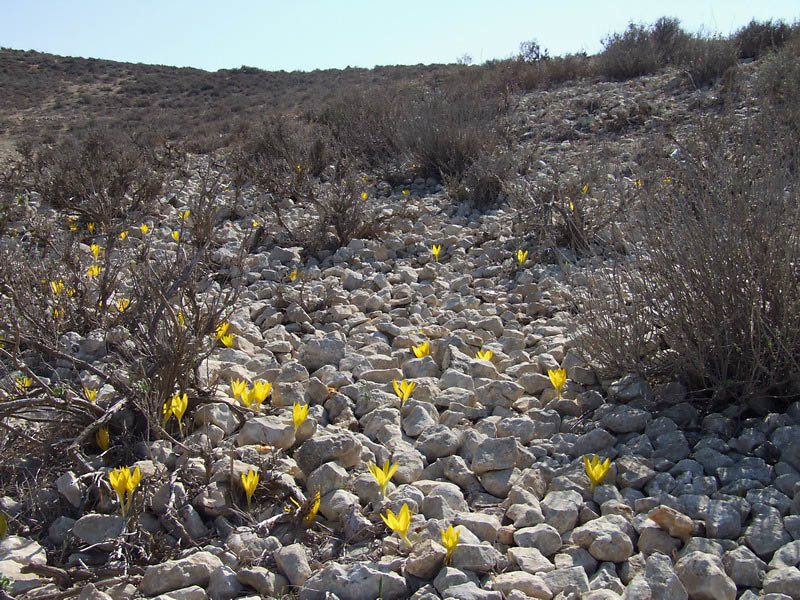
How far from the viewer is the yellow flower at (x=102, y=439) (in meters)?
2.15

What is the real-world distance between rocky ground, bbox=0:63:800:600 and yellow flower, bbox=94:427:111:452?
9cm

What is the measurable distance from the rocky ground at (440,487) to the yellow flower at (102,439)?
85mm

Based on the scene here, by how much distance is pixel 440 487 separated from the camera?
2043 millimetres

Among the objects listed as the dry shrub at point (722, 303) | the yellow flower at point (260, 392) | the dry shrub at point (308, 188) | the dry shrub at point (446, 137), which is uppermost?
the dry shrub at point (446, 137)

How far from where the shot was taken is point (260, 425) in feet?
7.45

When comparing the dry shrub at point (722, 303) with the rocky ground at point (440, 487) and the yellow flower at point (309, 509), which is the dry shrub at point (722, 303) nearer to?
the rocky ground at point (440, 487)

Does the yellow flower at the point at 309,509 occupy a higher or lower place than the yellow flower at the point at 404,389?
lower

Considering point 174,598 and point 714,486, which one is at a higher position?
point 714,486

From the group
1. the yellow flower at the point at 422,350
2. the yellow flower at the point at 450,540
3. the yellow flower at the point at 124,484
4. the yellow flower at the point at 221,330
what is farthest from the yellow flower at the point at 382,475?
the yellow flower at the point at 221,330

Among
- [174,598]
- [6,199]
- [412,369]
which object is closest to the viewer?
[174,598]

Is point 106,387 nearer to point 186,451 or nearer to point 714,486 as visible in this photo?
point 186,451

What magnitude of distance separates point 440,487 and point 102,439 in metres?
1.12

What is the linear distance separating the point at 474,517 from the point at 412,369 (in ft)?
3.54

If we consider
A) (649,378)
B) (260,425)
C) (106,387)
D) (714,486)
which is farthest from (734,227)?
(106,387)
